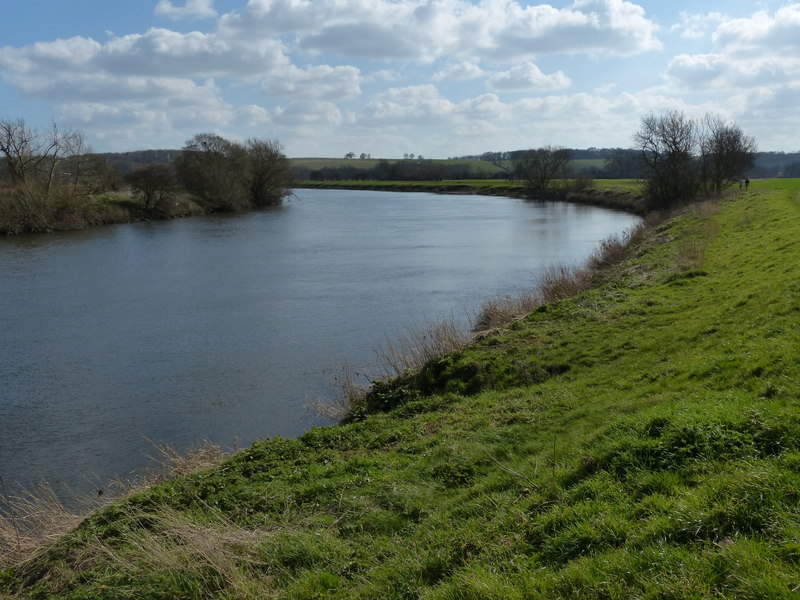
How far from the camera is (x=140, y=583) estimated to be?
19.4ft

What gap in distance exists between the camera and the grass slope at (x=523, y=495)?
4406mm

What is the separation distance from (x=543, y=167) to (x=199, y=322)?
72168mm

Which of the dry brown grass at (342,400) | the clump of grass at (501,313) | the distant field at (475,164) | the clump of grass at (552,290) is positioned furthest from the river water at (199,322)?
the distant field at (475,164)

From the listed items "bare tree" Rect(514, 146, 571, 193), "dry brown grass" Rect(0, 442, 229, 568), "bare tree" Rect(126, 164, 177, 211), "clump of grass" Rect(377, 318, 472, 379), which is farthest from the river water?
"bare tree" Rect(514, 146, 571, 193)

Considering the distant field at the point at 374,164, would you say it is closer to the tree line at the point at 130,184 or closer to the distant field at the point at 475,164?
the distant field at the point at 475,164

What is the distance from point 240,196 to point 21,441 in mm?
58852

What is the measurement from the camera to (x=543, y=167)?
85688 millimetres

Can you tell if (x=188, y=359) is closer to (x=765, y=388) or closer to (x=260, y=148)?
(x=765, y=388)

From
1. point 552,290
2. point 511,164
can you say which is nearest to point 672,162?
point 552,290

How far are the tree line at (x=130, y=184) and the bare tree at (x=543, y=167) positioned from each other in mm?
31817

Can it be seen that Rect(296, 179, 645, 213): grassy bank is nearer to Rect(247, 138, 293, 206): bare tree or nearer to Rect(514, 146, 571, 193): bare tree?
Rect(514, 146, 571, 193): bare tree

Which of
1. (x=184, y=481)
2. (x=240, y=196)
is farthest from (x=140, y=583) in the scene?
(x=240, y=196)

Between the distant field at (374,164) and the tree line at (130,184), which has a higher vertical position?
the distant field at (374,164)

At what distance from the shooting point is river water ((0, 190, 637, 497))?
12.2 m
